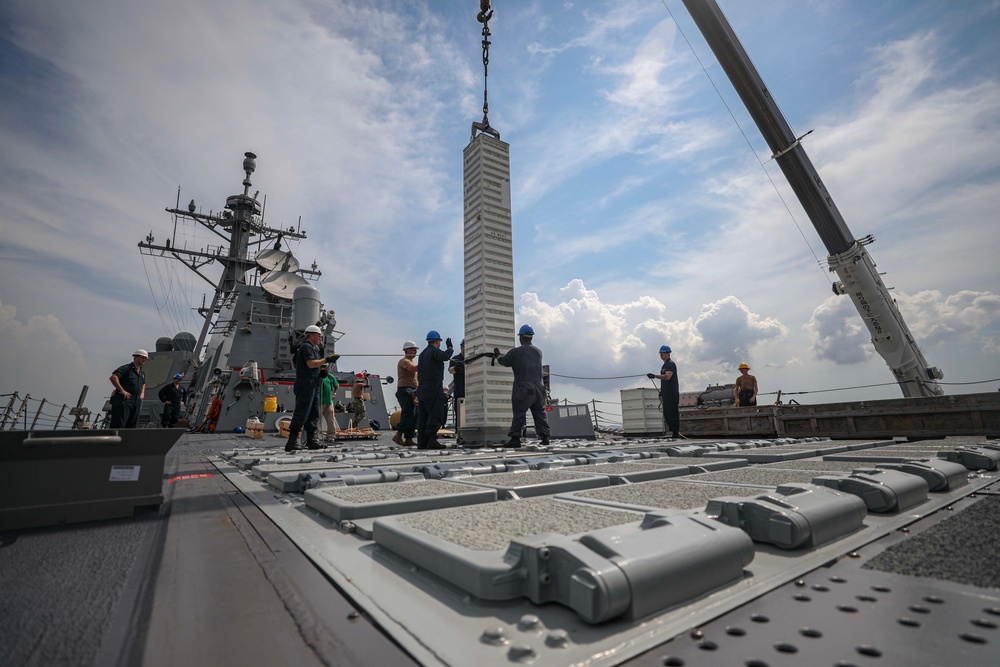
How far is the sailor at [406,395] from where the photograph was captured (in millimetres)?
8477

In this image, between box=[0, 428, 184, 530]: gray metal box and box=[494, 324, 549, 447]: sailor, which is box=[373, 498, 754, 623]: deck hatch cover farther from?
box=[494, 324, 549, 447]: sailor

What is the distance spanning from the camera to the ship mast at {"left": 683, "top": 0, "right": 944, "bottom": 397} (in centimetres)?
1098

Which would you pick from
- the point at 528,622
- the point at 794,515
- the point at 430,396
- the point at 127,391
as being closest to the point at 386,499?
the point at 528,622

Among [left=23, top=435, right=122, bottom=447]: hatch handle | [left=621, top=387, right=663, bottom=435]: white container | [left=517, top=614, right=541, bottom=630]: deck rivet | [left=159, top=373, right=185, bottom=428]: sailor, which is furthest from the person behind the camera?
[left=621, top=387, right=663, bottom=435]: white container

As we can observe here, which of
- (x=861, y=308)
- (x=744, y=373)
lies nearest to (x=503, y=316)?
(x=744, y=373)

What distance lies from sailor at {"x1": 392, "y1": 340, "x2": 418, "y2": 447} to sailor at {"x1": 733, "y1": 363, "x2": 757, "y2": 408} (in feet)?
25.3

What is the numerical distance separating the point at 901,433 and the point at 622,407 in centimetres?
539

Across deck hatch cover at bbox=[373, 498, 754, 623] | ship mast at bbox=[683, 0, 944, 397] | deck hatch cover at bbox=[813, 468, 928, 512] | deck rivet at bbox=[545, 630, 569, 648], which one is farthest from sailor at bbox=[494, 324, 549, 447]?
ship mast at bbox=[683, 0, 944, 397]

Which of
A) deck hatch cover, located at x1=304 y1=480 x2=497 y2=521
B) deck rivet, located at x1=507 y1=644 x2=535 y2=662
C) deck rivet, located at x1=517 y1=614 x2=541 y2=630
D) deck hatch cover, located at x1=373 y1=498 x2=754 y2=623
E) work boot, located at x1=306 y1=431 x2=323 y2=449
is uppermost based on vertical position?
work boot, located at x1=306 y1=431 x2=323 y2=449

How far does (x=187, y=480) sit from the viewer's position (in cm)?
353

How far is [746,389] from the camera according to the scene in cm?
1088

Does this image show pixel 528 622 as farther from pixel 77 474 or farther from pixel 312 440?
pixel 312 440

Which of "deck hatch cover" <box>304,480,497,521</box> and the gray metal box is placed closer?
"deck hatch cover" <box>304,480,497,521</box>

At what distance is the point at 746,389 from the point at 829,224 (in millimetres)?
4657
